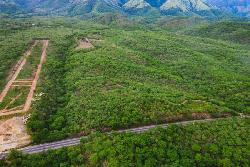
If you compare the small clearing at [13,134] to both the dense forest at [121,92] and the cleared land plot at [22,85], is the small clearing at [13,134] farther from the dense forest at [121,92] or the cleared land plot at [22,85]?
the cleared land plot at [22,85]

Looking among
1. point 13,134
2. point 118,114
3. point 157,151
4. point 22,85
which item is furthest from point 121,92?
point 13,134

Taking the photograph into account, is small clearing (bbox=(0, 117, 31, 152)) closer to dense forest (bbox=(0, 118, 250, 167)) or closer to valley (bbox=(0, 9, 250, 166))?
valley (bbox=(0, 9, 250, 166))

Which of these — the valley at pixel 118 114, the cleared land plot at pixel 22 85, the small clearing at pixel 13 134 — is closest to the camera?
the valley at pixel 118 114

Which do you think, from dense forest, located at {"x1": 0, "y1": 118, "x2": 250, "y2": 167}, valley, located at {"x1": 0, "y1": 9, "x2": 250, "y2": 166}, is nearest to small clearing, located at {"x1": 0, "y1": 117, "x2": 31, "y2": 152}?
valley, located at {"x1": 0, "y1": 9, "x2": 250, "y2": 166}

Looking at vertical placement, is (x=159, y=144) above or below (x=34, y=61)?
below

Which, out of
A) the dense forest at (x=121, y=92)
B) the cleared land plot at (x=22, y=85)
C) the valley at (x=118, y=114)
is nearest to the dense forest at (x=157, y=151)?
the valley at (x=118, y=114)

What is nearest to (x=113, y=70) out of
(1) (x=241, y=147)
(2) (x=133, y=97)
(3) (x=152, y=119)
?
(2) (x=133, y=97)

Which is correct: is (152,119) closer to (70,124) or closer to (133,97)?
(133,97)

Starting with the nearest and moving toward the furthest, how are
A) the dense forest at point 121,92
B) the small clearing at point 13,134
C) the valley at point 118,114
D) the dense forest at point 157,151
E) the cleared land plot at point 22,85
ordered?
the dense forest at point 157,151 → the valley at point 118,114 → the small clearing at point 13,134 → the dense forest at point 121,92 → the cleared land plot at point 22,85
